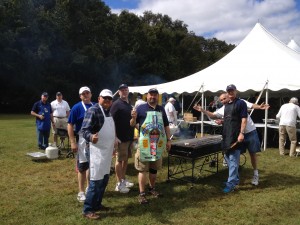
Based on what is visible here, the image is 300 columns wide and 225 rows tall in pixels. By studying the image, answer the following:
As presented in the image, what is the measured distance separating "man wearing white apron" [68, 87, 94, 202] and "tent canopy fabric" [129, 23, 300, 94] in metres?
6.76

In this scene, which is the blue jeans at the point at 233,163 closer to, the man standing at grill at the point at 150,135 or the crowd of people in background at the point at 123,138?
the crowd of people in background at the point at 123,138

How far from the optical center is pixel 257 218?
454cm

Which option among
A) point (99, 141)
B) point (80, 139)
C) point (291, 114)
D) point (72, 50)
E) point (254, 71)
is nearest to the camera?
point (99, 141)

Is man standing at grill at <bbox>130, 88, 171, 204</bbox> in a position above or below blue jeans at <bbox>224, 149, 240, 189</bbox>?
above

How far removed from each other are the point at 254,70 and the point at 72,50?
923 inches

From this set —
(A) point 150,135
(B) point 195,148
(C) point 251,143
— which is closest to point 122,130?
(A) point 150,135

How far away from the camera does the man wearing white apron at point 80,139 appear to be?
187 inches

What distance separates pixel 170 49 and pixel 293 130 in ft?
102

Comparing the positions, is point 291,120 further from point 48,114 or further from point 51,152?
point 48,114

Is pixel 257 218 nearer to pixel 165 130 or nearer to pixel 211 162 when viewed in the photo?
pixel 165 130

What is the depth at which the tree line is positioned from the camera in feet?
91.1

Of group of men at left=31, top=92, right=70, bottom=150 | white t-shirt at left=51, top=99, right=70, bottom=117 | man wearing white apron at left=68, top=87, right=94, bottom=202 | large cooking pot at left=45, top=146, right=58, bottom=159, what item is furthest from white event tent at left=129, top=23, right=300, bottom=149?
man wearing white apron at left=68, top=87, right=94, bottom=202

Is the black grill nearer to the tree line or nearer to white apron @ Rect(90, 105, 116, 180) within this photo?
white apron @ Rect(90, 105, 116, 180)

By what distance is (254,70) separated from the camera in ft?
36.7
